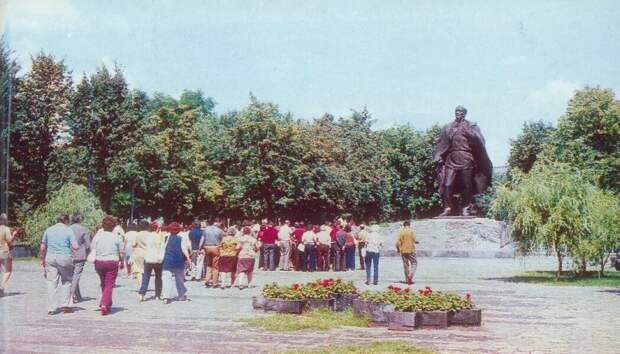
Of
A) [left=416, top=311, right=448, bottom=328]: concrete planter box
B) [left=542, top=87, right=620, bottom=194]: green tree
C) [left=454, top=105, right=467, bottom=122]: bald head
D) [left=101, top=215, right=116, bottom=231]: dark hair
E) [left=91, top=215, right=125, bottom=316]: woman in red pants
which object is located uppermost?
[left=542, top=87, right=620, bottom=194]: green tree

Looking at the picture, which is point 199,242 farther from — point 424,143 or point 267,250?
point 424,143

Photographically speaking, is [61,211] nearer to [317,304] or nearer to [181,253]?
[181,253]

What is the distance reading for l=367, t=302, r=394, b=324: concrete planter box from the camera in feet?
39.5

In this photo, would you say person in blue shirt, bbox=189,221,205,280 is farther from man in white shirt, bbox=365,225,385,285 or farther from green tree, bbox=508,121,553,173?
green tree, bbox=508,121,553,173

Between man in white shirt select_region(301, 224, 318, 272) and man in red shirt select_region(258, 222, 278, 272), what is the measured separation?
113 centimetres

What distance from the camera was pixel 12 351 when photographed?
9414mm

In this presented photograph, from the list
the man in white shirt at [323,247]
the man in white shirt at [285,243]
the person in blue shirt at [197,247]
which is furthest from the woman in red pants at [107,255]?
the man in white shirt at [285,243]

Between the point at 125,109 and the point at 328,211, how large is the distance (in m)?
18.4

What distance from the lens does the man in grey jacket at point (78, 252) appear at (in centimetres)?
1545

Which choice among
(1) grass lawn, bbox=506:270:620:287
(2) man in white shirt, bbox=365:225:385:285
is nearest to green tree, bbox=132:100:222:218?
(2) man in white shirt, bbox=365:225:385:285

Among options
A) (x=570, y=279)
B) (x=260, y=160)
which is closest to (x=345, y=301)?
(x=570, y=279)

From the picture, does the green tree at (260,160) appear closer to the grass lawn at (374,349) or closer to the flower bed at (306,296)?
the flower bed at (306,296)

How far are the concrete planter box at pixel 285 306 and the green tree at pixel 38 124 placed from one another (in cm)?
2793

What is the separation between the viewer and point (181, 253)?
53.8ft
